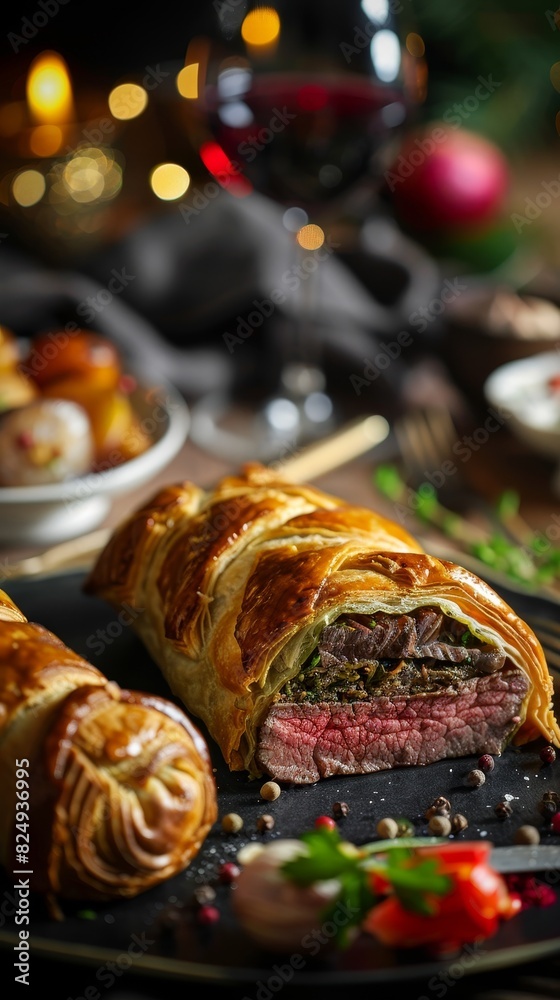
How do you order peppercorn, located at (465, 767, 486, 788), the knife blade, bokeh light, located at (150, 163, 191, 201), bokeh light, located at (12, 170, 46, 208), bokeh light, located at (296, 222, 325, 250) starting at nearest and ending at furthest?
1. the knife blade
2. peppercorn, located at (465, 767, 486, 788)
3. bokeh light, located at (296, 222, 325, 250)
4. bokeh light, located at (12, 170, 46, 208)
5. bokeh light, located at (150, 163, 191, 201)

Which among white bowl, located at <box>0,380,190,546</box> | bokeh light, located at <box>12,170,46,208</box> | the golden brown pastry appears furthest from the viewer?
bokeh light, located at <box>12,170,46,208</box>

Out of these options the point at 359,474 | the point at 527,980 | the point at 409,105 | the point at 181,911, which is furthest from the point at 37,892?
the point at 409,105

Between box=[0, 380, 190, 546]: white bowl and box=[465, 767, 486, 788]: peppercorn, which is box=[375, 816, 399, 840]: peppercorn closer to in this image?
box=[465, 767, 486, 788]: peppercorn

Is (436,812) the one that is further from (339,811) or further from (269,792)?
(269,792)

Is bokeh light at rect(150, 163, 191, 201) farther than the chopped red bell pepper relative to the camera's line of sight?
Yes

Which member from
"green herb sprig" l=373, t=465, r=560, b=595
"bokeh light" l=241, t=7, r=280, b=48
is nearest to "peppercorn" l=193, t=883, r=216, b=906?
"green herb sprig" l=373, t=465, r=560, b=595

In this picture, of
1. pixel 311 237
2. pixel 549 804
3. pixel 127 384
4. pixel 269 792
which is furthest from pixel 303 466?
pixel 549 804

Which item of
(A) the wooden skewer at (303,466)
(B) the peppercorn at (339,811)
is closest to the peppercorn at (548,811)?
(B) the peppercorn at (339,811)

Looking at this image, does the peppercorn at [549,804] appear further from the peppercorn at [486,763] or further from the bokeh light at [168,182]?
the bokeh light at [168,182]

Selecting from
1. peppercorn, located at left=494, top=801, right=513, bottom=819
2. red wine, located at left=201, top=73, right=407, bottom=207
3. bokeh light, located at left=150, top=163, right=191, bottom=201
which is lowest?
peppercorn, located at left=494, top=801, right=513, bottom=819
